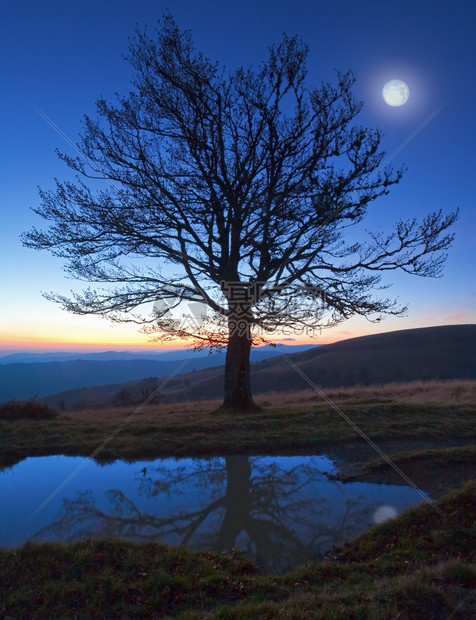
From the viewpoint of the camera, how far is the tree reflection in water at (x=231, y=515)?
4488 millimetres

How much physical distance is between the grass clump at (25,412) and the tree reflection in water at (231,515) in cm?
629

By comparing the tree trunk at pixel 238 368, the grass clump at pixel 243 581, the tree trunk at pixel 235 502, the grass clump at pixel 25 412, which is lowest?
the tree trunk at pixel 235 502

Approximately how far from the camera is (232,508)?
552 centimetres

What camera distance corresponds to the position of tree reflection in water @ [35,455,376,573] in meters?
4.49

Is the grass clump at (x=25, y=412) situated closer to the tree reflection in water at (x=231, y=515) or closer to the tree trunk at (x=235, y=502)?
the tree reflection in water at (x=231, y=515)

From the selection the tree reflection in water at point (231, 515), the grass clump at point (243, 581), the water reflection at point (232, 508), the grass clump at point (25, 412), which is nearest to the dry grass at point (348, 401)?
the grass clump at point (25, 412)

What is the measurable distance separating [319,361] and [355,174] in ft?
175

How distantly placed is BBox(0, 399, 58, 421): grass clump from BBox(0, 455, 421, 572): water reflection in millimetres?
5523

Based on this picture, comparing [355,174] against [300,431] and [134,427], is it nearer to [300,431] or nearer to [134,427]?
[300,431]

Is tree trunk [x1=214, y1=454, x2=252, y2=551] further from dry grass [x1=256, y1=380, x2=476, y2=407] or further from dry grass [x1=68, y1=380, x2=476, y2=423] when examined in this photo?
dry grass [x1=256, y1=380, x2=476, y2=407]

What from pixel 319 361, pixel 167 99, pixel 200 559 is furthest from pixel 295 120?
pixel 319 361

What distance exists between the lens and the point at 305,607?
3016mm

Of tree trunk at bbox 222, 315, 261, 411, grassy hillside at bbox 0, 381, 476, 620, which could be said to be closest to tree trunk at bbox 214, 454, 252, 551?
grassy hillside at bbox 0, 381, 476, 620

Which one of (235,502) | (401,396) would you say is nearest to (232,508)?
(235,502)
